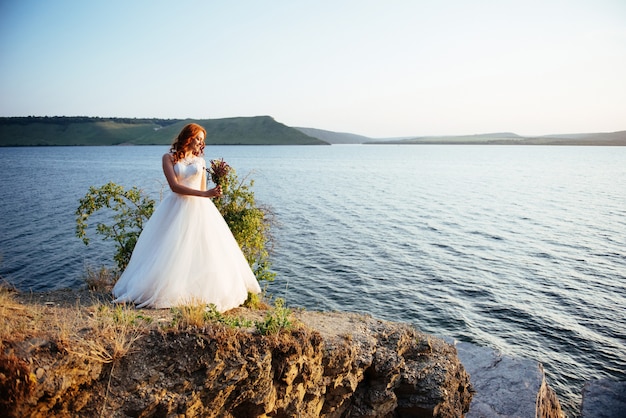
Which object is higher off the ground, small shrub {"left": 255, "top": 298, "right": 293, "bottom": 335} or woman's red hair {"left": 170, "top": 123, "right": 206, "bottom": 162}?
woman's red hair {"left": 170, "top": 123, "right": 206, "bottom": 162}

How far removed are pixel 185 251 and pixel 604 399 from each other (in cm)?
1340

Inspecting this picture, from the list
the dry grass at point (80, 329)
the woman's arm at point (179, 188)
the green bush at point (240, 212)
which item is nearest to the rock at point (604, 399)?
the green bush at point (240, 212)

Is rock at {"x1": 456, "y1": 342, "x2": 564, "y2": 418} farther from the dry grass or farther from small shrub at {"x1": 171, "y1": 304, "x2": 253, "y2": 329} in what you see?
the dry grass

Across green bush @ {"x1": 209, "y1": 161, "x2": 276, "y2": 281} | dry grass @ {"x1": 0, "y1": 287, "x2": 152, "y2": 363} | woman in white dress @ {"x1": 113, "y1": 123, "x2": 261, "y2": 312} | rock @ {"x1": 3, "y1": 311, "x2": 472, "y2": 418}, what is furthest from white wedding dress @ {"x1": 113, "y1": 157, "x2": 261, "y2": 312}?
green bush @ {"x1": 209, "y1": 161, "x2": 276, "y2": 281}

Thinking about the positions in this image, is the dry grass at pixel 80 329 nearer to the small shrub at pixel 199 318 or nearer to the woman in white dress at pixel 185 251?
the small shrub at pixel 199 318

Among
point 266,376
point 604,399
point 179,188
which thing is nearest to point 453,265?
point 604,399

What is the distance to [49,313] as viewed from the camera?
721 cm

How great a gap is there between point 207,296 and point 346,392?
11.9 ft

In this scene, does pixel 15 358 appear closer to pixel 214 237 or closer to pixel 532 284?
pixel 214 237

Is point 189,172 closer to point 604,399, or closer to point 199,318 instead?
point 199,318

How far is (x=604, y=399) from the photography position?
39.4 ft

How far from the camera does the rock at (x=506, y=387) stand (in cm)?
1047

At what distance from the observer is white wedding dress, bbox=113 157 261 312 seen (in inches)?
301

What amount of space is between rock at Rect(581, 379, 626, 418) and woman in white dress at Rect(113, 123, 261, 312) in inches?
444
